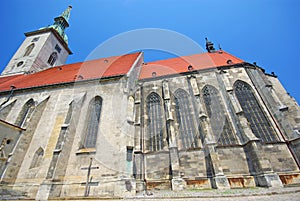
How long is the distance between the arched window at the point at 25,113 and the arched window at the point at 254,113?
647 inches

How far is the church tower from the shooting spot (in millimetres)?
20453

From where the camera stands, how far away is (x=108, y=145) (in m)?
9.63

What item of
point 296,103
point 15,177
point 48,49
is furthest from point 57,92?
point 296,103

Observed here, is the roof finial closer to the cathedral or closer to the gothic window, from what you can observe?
the cathedral

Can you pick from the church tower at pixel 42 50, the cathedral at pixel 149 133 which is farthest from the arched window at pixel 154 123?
the church tower at pixel 42 50

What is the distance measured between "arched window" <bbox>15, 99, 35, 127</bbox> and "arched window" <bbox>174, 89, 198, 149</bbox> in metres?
11.6

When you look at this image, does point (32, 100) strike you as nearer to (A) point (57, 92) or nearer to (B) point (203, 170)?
(A) point (57, 92)

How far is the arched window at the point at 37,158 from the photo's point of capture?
989 cm

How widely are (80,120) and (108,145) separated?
10.4 feet

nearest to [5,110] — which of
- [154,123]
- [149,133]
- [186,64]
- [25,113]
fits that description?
[25,113]

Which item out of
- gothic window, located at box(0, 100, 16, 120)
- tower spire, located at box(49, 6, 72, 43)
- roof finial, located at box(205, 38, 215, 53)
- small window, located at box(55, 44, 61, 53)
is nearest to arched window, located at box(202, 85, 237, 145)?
roof finial, located at box(205, 38, 215, 53)

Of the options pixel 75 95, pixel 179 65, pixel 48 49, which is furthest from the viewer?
pixel 48 49

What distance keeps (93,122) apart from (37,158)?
13.6ft

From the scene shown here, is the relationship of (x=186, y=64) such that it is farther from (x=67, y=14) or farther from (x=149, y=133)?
(x=67, y=14)
